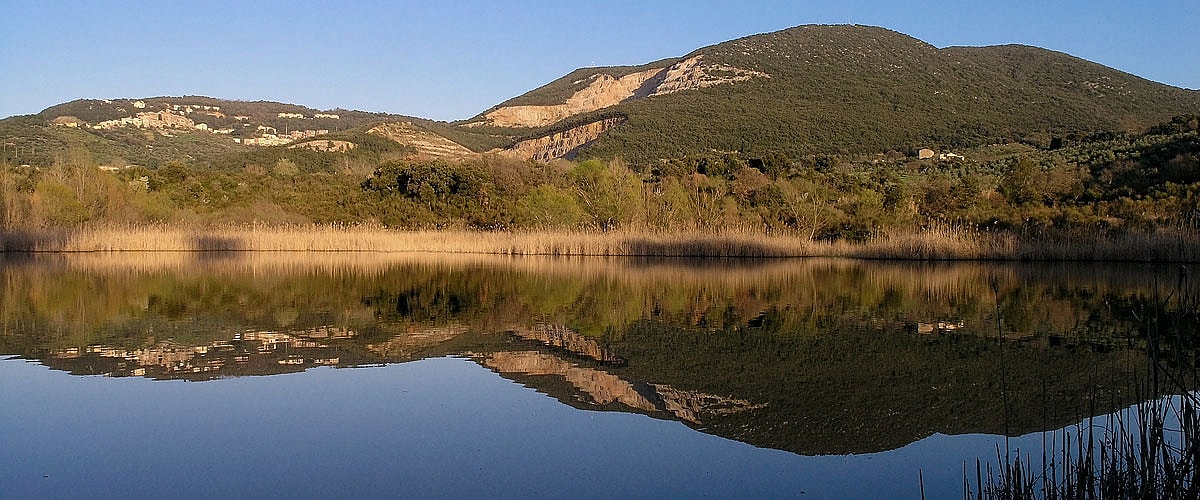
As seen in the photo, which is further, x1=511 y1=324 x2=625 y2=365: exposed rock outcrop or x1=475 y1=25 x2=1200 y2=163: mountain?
x1=475 y1=25 x2=1200 y2=163: mountain

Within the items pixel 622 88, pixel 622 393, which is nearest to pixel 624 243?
pixel 622 393

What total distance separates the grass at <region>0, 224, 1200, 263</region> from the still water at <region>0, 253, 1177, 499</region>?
8.04m

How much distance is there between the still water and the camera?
4.09 metres

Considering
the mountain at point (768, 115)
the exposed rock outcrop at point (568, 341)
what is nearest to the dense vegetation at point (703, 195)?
the mountain at point (768, 115)

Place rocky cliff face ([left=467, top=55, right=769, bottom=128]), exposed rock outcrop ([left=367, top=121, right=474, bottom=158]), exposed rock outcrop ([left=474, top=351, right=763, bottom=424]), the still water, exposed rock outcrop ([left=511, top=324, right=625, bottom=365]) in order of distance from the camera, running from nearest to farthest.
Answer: the still water
exposed rock outcrop ([left=474, top=351, right=763, bottom=424])
exposed rock outcrop ([left=511, top=324, right=625, bottom=365])
exposed rock outcrop ([left=367, top=121, right=474, bottom=158])
rocky cliff face ([left=467, top=55, right=769, bottom=128])

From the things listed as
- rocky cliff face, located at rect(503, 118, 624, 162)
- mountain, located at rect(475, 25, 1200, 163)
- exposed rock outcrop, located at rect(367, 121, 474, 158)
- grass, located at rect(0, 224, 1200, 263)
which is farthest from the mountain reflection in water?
rocky cliff face, located at rect(503, 118, 624, 162)

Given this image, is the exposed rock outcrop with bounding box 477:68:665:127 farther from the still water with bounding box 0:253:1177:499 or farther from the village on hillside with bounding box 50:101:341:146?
the still water with bounding box 0:253:1177:499

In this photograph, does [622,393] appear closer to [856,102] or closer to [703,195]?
[703,195]

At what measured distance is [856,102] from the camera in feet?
197

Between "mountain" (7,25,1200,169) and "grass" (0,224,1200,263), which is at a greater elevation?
"mountain" (7,25,1200,169)

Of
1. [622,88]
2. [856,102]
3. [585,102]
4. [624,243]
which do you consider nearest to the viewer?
[624,243]

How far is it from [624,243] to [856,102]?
3974cm

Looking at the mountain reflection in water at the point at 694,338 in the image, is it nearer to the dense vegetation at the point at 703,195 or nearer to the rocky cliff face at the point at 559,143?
the dense vegetation at the point at 703,195

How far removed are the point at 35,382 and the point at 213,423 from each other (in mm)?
1940
